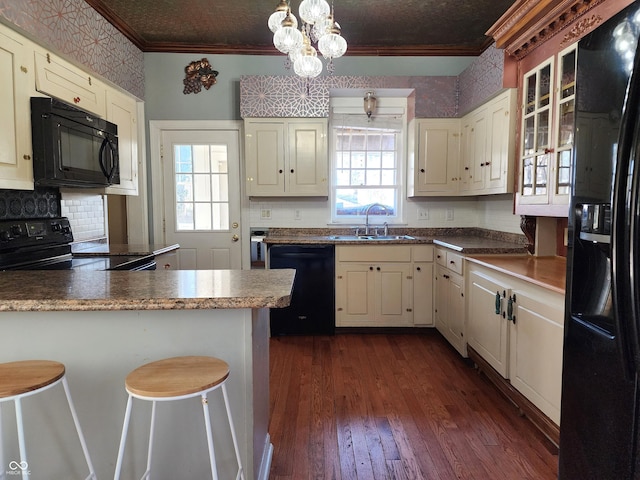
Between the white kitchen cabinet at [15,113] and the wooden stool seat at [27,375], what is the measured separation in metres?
1.15

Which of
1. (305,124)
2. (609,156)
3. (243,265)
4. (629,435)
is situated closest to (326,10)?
(609,156)

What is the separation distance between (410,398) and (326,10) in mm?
2209

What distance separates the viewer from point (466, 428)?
6.53 feet

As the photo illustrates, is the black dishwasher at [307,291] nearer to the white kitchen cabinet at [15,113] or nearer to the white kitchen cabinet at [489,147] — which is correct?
the white kitchen cabinet at [489,147]

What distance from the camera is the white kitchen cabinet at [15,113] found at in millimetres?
1866

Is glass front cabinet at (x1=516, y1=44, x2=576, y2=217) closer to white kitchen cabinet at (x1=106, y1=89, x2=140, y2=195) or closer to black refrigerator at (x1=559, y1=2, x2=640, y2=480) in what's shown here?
black refrigerator at (x1=559, y1=2, x2=640, y2=480)

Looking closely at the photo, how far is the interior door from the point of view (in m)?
3.81

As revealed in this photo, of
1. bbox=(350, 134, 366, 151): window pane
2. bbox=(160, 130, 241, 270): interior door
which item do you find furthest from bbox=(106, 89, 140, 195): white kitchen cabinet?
bbox=(350, 134, 366, 151): window pane

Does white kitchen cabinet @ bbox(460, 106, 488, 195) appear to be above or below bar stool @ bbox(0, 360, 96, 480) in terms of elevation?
above

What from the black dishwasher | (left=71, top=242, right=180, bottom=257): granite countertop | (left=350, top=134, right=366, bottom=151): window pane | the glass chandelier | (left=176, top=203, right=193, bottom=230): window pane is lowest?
the black dishwasher

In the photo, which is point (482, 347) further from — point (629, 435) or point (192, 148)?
point (192, 148)

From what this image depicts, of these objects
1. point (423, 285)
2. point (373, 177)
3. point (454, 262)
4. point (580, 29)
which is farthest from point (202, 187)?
point (580, 29)

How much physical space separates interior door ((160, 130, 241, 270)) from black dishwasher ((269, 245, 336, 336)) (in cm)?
78

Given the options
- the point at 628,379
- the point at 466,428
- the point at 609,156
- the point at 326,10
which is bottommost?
the point at 466,428
